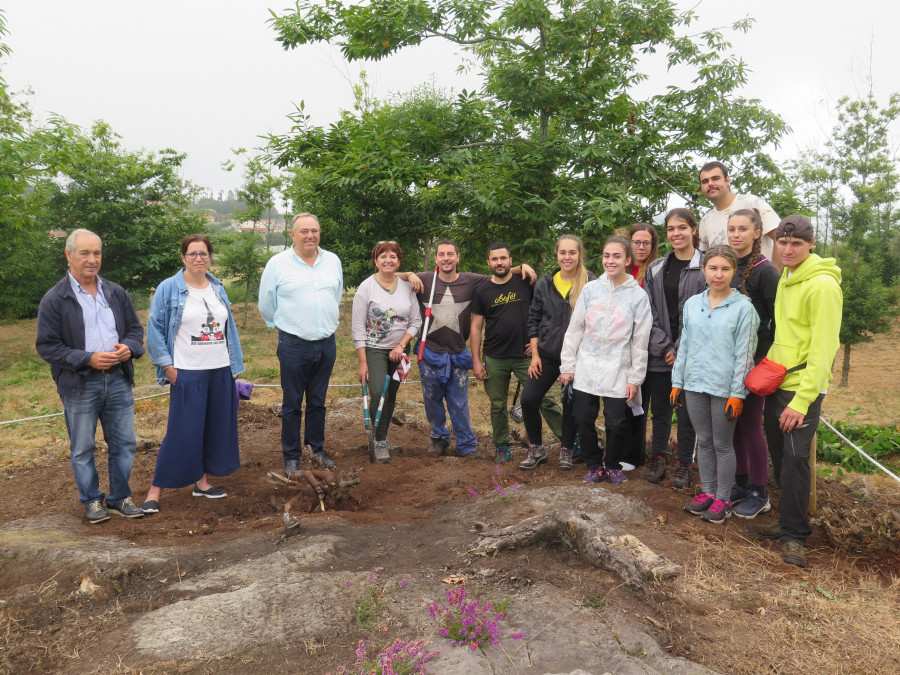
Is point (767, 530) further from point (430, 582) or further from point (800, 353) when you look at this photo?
point (430, 582)

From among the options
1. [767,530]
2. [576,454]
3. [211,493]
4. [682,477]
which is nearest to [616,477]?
[682,477]

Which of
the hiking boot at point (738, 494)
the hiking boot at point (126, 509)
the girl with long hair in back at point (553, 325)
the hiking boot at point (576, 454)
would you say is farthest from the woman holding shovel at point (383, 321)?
the hiking boot at point (738, 494)

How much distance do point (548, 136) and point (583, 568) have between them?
218 inches

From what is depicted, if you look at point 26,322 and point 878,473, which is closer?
point 878,473

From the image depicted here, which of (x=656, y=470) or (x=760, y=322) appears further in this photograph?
(x=656, y=470)

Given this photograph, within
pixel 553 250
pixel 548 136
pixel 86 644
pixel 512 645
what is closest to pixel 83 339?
pixel 86 644

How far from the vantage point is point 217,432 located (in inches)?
A: 178

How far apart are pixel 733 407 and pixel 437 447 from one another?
2.76m

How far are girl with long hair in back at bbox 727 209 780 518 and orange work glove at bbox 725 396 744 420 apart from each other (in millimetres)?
152

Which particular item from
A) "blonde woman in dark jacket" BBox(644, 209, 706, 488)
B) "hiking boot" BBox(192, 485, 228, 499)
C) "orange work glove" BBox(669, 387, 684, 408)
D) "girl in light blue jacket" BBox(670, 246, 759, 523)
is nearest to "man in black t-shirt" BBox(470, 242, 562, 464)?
"blonde woman in dark jacket" BBox(644, 209, 706, 488)

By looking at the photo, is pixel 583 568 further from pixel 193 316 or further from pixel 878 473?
pixel 878 473

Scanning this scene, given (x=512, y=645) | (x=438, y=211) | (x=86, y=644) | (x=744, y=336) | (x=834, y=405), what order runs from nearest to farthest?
(x=512, y=645), (x=86, y=644), (x=744, y=336), (x=438, y=211), (x=834, y=405)

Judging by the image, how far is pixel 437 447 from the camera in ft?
18.5

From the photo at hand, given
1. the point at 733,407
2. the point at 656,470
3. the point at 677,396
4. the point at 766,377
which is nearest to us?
the point at 766,377
